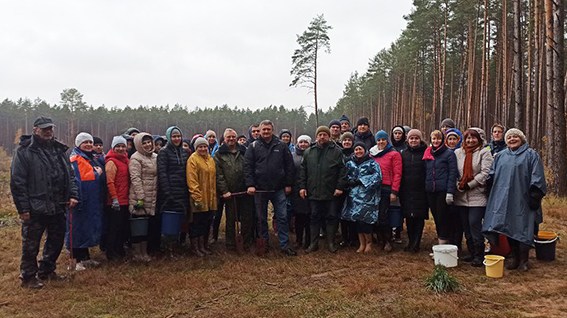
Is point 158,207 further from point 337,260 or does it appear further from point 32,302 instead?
point 337,260

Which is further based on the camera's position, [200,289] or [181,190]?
[181,190]

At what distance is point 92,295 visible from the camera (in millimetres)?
4859

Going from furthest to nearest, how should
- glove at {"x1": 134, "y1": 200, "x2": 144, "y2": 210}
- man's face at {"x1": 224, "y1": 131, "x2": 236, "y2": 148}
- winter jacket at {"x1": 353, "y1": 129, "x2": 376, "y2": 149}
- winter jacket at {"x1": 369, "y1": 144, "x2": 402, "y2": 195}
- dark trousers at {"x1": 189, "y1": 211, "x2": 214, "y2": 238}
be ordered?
winter jacket at {"x1": 353, "y1": 129, "x2": 376, "y2": 149}
man's face at {"x1": 224, "y1": 131, "x2": 236, "y2": 148}
dark trousers at {"x1": 189, "y1": 211, "x2": 214, "y2": 238}
winter jacket at {"x1": 369, "y1": 144, "x2": 402, "y2": 195}
glove at {"x1": 134, "y1": 200, "x2": 144, "y2": 210}

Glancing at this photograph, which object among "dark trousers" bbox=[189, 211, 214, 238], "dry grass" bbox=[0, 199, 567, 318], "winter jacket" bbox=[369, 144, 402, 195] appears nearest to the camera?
"dry grass" bbox=[0, 199, 567, 318]

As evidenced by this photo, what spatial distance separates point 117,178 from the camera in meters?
6.17

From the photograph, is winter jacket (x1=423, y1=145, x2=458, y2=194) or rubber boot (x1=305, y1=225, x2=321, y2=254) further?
rubber boot (x1=305, y1=225, x2=321, y2=254)

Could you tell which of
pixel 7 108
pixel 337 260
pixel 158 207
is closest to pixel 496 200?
pixel 337 260

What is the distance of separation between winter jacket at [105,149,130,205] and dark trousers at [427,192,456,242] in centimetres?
493

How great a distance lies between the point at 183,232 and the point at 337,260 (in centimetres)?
298

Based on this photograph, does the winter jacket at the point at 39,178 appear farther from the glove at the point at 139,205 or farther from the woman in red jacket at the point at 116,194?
the glove at the point at 139,205

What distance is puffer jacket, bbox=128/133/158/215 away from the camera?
6.15 m

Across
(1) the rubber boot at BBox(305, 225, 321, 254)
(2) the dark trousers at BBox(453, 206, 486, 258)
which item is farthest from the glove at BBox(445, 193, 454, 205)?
(1) the rubber boot at BBox(305, 225, 321, 254)

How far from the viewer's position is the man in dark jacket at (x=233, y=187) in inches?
267

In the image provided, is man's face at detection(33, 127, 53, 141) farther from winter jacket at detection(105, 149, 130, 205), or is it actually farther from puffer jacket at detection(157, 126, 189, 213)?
puffer jacket at detection(157, 126, 189, 213)
